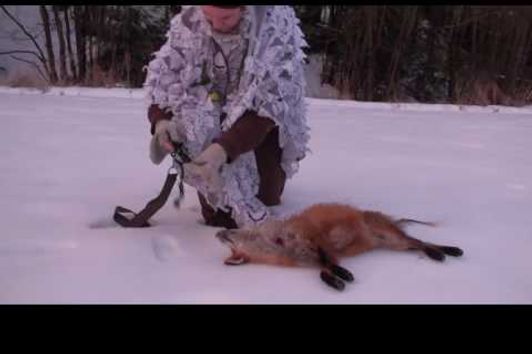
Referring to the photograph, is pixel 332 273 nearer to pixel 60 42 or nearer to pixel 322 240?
pixel 322 240

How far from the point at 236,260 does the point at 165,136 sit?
1.16 ft

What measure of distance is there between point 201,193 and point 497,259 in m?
0.70

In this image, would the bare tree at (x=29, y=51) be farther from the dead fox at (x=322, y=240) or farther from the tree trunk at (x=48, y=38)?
the dead fox at (x=322, y=240)

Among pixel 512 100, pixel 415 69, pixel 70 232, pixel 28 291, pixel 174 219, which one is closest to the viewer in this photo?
pixel 28 291

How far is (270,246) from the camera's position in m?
1.36

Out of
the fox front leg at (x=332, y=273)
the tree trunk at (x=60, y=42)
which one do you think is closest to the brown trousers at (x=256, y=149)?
the fox front leg at (x=332, y=273)

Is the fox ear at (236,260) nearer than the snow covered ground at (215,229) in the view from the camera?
No

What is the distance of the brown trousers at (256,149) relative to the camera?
138 cm

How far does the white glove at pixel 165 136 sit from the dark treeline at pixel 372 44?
3.37 metres

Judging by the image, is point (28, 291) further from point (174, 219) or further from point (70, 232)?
point (174, 219)

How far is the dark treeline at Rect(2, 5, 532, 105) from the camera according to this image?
491 centimetres

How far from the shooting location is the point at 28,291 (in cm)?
118

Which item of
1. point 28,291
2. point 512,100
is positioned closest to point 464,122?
point 512,100

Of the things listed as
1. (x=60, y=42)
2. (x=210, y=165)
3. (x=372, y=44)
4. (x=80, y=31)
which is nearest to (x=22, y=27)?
(x=60, y=42)
